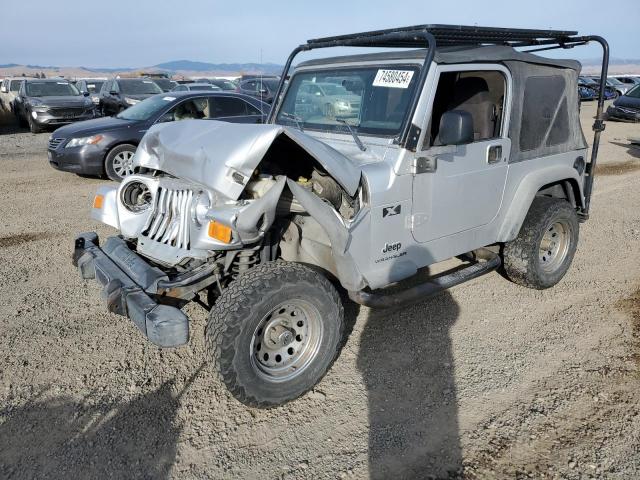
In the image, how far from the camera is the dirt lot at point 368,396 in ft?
9.14

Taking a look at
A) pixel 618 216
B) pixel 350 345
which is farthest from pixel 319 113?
pixel 618 216

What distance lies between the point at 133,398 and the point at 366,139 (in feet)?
7.82

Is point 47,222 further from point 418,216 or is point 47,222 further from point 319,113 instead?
point 418,216

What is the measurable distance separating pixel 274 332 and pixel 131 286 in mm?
974

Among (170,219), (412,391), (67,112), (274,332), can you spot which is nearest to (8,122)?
(67,112)

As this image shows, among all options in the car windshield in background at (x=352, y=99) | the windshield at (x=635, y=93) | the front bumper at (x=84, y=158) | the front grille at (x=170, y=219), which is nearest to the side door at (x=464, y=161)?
the car windshield in background at (x=352, y=99)

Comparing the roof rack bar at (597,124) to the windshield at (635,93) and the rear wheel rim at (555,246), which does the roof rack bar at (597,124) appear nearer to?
the rear wheel rim at (555,246)

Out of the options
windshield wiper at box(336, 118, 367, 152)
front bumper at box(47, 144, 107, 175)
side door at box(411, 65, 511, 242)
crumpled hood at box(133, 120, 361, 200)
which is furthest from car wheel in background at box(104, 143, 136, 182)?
side door at box(411, 65, 511, 242)

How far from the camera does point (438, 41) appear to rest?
4.51 meters

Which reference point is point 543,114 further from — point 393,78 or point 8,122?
point 8,122

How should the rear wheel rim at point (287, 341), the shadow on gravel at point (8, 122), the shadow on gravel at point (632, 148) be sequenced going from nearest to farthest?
the rear wheel rim at point (287, 341)
the shadow on gravel at point (632, 148)
the shadow on gravel at point (8, 122)

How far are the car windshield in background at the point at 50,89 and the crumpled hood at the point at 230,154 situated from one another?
1534 centimetres

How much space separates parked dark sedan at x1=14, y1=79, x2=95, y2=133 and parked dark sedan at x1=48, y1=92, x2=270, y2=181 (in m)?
6.38

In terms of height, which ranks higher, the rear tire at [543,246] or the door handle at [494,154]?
the door handle at [494,154]
